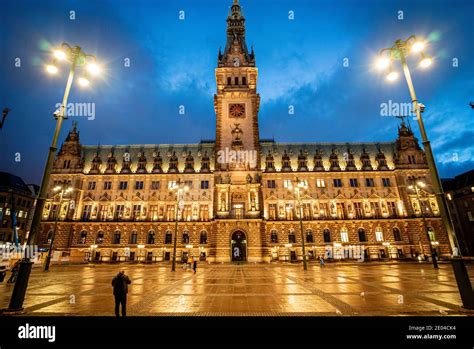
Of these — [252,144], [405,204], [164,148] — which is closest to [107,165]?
[164,148]

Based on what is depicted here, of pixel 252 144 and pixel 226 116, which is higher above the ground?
pixel 226 116

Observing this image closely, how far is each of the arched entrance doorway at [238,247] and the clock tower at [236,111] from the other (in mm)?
11721

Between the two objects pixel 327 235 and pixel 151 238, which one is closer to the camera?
pixel 327 235

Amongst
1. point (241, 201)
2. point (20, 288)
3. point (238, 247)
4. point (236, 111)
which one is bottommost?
point (20, 288)

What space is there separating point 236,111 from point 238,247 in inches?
1028

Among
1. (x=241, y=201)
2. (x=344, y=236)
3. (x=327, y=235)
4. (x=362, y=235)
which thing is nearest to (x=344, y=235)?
(x=344, y=236)

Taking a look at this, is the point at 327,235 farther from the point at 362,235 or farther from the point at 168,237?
the point at 168,237

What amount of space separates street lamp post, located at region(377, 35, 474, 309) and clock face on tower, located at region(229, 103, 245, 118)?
35682 millimetres

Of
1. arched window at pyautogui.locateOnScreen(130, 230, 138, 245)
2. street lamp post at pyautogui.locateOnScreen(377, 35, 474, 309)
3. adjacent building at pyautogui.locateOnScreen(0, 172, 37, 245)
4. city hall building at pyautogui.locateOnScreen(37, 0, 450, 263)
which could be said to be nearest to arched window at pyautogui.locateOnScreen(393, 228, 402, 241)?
city hall building at pyautogui.locateOnScreen(37, 0, 450, 263)

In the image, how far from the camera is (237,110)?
4606 centimetres

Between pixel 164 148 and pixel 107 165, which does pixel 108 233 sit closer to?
pixel 107 165
